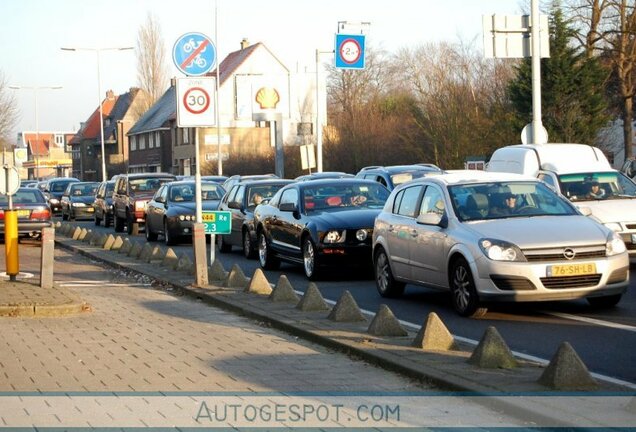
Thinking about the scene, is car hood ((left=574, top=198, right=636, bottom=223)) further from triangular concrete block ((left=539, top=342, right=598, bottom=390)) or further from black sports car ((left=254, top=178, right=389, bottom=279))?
triangular concrete block ((left=539, top=342, right=598, bottom=390))

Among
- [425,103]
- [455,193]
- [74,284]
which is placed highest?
[425,103]

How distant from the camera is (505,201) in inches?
513

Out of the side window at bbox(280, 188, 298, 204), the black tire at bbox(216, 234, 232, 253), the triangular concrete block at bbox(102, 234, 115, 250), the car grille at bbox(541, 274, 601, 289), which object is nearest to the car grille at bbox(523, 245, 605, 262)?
the car grille at bbox(541, 274, 601, 289)

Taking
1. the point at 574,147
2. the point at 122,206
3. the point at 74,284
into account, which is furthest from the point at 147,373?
the point at 122,206

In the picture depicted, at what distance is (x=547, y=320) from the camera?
11680 millimetres

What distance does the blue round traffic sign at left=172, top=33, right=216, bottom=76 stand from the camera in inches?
641

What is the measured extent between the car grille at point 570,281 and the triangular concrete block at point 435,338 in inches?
97.2

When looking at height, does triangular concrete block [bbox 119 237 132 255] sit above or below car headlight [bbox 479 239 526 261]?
below

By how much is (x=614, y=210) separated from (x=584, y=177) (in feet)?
5.47

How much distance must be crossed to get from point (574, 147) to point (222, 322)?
10.1 m

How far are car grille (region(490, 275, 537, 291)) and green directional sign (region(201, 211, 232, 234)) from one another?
6.17 metres

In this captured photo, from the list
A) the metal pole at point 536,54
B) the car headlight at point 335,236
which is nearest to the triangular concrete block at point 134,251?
the car headlight at point 335,236

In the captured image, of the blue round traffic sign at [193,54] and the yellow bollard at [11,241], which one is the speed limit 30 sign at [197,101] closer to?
the blue round traffic sign at [193,54]

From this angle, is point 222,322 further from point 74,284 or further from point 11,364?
point 74,284
